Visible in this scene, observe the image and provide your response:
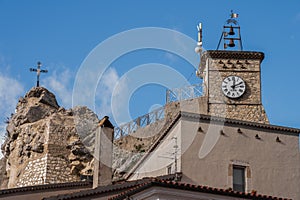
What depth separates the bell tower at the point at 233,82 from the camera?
3647 centimetres

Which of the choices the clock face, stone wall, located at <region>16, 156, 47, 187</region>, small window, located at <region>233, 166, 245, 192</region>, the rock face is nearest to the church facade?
small window, located at <region>233, 166, 245, 192</region>

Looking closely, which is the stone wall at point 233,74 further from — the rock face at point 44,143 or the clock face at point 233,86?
the rock face at point 44,143

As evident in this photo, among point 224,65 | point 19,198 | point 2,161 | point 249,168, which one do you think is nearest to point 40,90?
point 2,161

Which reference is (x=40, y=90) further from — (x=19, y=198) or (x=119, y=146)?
(x=19, y=198)

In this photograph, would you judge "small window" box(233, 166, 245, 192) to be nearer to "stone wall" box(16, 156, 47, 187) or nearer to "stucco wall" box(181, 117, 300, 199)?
"stucco wall" box(181, 117, 300, 199)

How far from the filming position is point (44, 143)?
42656mm

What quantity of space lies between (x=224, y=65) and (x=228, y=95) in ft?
6.19

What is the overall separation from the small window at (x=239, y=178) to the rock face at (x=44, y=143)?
1734 cm

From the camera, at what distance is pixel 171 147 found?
81.3 feet

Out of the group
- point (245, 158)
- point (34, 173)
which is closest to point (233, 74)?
point (245, 158)

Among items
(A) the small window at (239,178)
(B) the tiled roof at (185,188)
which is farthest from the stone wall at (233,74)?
(B) the tiled roof at (185,188)

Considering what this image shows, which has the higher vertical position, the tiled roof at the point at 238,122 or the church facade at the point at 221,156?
the tiled roof at the point at 238,122

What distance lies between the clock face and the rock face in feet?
34.5

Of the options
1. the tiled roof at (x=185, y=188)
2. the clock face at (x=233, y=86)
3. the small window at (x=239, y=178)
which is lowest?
the tiled roof at (x=185, y=188)
